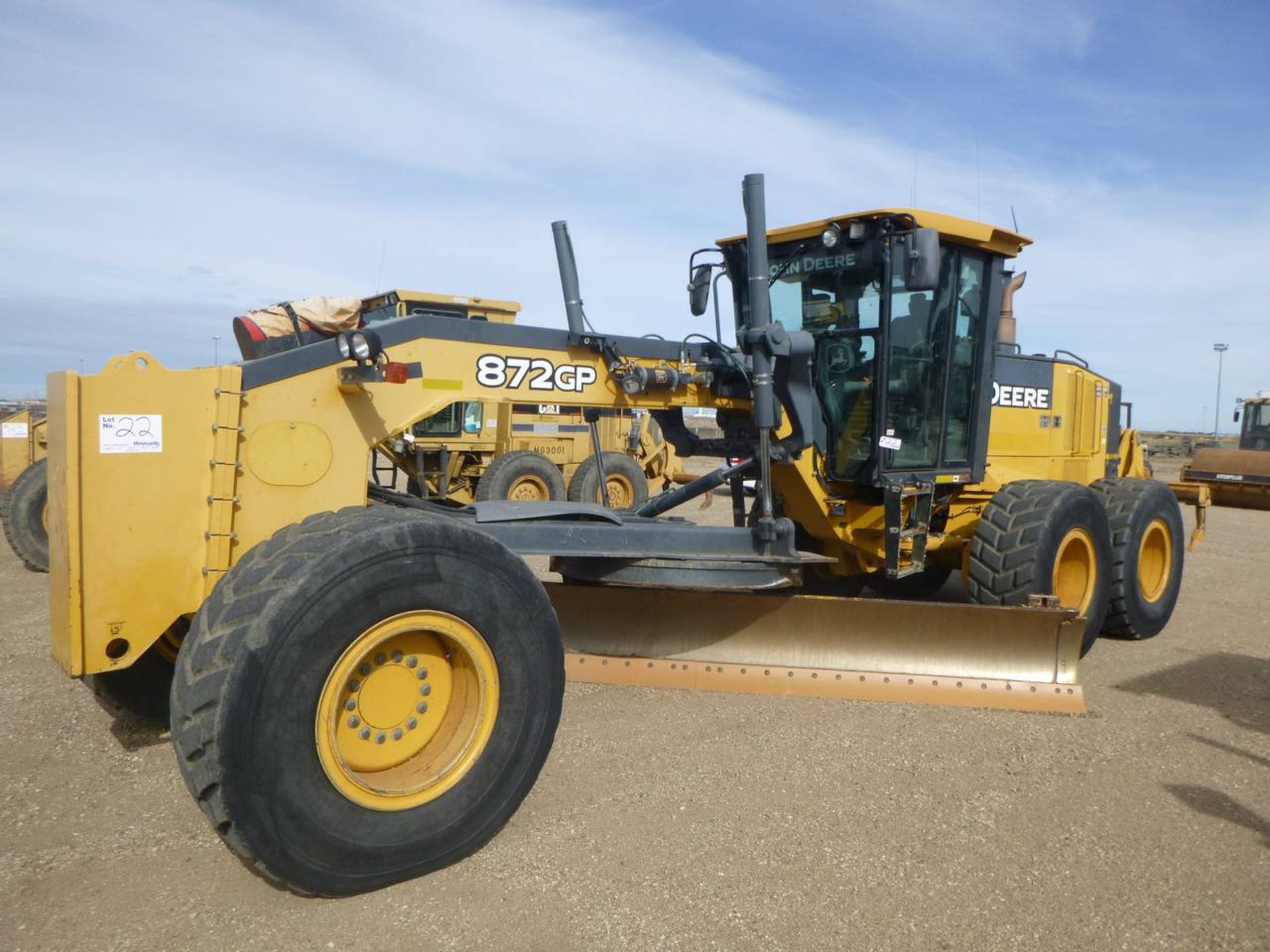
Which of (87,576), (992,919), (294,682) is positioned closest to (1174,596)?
(992,919)

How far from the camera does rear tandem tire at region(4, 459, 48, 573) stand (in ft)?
28.2

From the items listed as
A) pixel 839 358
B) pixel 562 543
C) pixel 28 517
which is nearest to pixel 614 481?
pixel 28 517

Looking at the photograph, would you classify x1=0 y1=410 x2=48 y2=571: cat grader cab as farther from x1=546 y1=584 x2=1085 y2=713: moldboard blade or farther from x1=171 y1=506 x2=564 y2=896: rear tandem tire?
x1=171 y1=506 x2=564 y2=896: rear tandem tire

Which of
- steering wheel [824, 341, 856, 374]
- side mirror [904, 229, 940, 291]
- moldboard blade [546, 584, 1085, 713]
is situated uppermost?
side mirror [904, 229, 940, 291]

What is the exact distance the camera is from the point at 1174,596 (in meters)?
6.87

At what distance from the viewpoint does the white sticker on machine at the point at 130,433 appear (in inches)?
118

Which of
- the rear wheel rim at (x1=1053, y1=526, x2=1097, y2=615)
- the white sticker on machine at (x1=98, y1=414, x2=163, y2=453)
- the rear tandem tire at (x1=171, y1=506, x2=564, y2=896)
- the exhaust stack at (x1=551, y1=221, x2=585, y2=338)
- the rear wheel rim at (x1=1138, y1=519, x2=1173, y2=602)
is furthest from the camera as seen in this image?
the rear wheel rim at (x1=1138, y1=519, x2=1173, y2=602)

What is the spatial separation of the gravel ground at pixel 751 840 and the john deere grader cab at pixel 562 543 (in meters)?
0.24

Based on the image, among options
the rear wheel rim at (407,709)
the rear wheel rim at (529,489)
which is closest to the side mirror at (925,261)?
the rear wheel rim at (407,709)

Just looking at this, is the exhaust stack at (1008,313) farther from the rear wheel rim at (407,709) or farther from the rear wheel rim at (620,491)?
the rear wheel rim at (620,491)

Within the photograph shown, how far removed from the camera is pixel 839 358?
5.63m

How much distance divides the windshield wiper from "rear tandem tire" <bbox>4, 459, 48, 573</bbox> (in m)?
6.88

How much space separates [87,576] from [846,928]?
8.44 ft

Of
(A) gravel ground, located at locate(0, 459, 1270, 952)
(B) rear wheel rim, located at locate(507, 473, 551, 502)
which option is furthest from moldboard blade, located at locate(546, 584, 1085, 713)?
(B) rear wheel rim, located at locate(507, 473, 551, 502)
